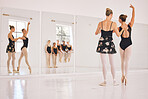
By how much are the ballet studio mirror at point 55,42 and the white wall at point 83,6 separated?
364 mm

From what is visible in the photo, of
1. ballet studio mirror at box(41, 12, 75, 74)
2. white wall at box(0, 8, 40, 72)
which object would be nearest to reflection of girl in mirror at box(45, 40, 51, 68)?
ballet studio mirror at box(41, 12, 75, 74)

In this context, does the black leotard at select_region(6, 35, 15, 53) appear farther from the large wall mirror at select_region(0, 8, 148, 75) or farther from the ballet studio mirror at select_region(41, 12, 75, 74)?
the ballet studio mirror at select_region(41, 12, 75, 74)

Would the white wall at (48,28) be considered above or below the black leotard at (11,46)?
above

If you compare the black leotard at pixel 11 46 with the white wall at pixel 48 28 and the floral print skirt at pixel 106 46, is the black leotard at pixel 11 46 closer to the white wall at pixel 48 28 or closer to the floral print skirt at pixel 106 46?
the white wall at pixel 48 28

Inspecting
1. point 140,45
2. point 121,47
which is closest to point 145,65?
point 140,45

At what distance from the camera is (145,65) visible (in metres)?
11.1

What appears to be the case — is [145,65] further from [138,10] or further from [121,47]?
[121,47]

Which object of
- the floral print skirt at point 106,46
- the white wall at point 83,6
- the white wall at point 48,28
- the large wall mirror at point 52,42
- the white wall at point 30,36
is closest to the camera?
the floral print skirt at point 106,46

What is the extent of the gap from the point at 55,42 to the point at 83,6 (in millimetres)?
2156

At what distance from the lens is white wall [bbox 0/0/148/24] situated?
7.79 metres

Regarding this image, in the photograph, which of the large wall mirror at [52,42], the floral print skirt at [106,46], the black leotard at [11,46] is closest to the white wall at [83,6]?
the large wall mirror at [52,42]

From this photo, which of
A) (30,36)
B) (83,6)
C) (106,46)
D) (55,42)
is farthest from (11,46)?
(83,6)

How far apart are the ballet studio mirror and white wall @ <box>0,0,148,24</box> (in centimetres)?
36

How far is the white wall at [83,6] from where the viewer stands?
307 inches
